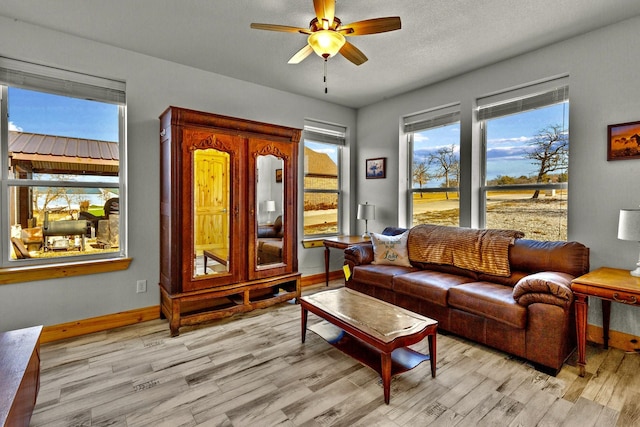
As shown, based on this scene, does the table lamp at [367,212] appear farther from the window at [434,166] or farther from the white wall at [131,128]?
the white wall at [131,128]

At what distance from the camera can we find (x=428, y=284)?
2.91 metres

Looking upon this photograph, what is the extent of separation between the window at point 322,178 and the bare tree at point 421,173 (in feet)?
4.05

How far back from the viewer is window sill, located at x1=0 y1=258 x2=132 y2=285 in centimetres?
261

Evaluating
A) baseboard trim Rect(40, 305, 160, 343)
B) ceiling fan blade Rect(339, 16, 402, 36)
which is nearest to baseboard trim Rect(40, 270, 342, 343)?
baseboard trim Rect(40, 305, 160, 343)

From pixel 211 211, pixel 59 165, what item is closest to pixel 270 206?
pixel 211 211

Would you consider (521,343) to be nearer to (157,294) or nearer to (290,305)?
(290,305)

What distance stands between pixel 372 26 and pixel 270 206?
2.05 metres

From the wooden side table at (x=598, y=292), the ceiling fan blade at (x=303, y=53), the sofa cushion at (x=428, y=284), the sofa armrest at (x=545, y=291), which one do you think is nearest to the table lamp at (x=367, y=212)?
the sofa cushion at (x=428, y=284)

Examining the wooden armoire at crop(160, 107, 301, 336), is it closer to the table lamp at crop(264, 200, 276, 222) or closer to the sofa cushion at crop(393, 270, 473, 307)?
the table lamp at crop(264, 200, 276, 222)

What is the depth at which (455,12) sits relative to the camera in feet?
8.04

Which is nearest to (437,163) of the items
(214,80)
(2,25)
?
(214,80)

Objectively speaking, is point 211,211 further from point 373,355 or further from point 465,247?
point 465,247

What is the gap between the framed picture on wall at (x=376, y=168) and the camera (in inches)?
184

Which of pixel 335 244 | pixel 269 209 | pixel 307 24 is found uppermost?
pixel 307 24
